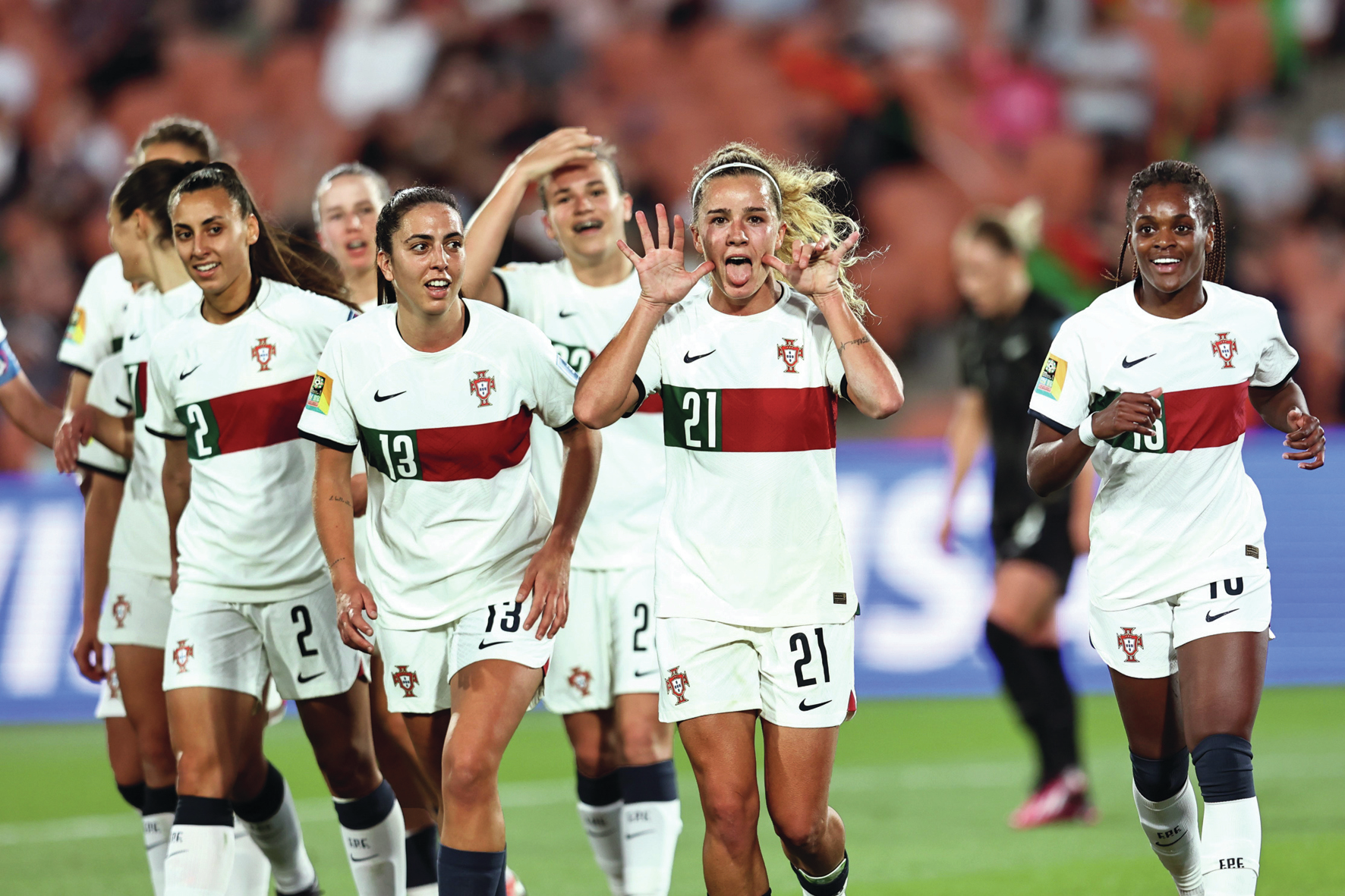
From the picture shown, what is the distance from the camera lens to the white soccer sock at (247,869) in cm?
566

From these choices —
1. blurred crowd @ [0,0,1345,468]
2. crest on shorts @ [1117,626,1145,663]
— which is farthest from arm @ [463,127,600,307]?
blurred crowd @ [0,0,1345,468]

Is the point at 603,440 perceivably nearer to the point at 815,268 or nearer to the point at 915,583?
the point at 815,268

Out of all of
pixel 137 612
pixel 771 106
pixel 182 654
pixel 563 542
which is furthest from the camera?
pixel 771 106

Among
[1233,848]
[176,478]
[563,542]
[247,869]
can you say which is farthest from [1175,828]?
[176,478]

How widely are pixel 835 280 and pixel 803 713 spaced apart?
48.0 inches

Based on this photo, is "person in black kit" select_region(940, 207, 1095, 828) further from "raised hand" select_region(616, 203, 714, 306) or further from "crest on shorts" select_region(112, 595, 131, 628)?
"crest on shorts" select_region(112, 595, 131, 628)

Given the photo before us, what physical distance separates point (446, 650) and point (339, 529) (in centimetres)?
48

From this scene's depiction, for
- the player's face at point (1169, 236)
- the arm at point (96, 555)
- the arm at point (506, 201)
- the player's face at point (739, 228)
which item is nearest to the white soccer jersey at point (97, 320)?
the arm at point (96, 555)

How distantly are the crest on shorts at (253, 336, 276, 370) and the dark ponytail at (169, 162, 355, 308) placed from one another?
7.8 inches

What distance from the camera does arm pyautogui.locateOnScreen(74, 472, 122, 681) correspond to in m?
5.83

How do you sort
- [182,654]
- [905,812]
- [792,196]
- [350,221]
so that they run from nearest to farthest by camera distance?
[792,196] → [182,654] → [350,221] → [905,812]

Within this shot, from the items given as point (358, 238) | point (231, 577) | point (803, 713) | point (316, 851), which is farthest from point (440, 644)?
point (316, 851)

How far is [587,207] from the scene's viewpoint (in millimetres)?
5773

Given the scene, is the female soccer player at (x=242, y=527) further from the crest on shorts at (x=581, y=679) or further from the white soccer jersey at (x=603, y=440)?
the white soccer jersey at (x=603, y=440)
